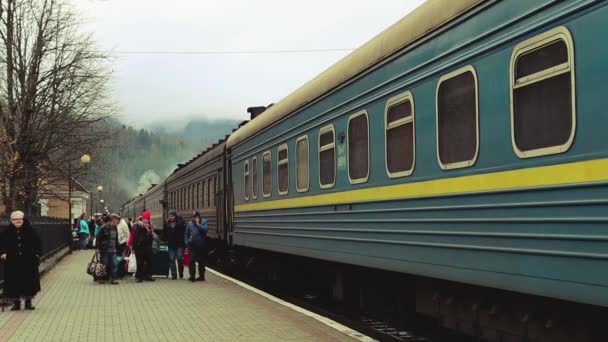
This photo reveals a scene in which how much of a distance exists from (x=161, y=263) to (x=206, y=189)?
4651 mm

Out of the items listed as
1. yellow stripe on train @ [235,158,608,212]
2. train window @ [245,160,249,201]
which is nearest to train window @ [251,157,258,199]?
train window @ [245,160,249,201]

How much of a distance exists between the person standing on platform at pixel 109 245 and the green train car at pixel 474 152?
728cm

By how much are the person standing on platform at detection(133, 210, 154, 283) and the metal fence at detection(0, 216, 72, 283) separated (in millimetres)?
2136

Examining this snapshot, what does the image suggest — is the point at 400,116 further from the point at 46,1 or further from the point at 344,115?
the point at 46,1

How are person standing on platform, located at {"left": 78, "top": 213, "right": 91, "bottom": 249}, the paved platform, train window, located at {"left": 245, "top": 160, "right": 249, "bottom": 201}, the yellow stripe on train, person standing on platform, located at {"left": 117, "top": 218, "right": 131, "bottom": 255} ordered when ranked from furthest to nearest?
person standing on platform, located at {"left": 78, "top": 213, "right": 91, "bottom": 249} → person standing on platform, located at {"left": 117, "top": 218, "right": 131, "bottom": 255} → train window, located at {"left": 245, "top": 160, "right": 249, "bottom": 201} → the paved platform → the yellow stripe on train

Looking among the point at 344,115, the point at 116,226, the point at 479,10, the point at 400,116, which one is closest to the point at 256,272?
the point at 116,226

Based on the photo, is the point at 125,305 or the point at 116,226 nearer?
the point at 125,305

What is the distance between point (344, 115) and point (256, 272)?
27.2ft

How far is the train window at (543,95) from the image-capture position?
18.5ft

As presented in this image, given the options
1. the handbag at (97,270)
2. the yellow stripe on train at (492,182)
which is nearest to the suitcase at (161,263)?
the handbag at (97,270)

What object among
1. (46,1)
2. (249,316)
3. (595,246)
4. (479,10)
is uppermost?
(46,1)

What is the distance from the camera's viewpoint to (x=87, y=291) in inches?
623

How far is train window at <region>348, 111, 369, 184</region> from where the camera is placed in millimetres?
9664

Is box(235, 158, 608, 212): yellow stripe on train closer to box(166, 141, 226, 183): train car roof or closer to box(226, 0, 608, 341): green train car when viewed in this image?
box(226, 0, 608, 341): green train car
